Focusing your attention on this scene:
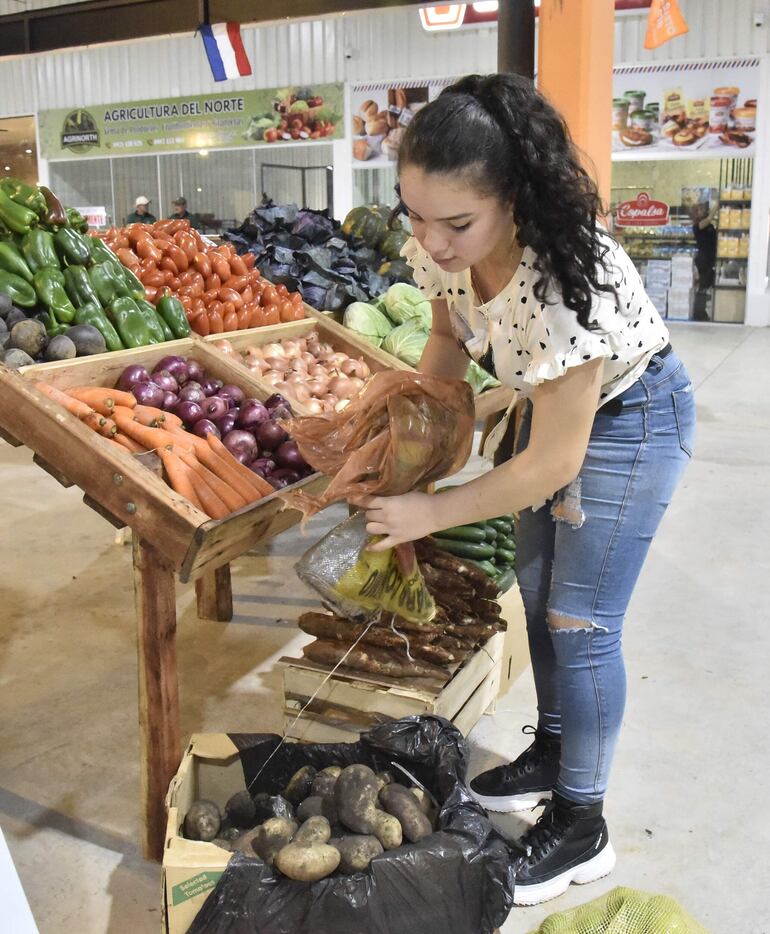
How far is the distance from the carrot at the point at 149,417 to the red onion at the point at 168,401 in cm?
16

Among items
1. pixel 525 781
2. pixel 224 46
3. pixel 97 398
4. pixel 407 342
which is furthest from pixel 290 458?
pixel 224 46

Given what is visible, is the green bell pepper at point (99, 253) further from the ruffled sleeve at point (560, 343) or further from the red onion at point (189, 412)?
the ruffled sleeve at point (560, 343)

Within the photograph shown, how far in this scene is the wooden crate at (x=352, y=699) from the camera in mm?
2307

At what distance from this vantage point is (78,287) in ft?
10.6

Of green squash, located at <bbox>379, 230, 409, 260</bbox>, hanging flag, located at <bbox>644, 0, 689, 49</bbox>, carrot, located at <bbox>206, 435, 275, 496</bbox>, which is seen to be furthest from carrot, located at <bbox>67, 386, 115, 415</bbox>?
hanging flag, located at <bbox>644, 0, 689, 49</bbox>

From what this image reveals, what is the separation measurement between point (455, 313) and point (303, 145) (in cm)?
1434

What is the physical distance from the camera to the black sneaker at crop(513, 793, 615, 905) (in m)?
2.12

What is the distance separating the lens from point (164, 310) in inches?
136

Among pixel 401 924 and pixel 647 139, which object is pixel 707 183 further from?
pixel 401 924

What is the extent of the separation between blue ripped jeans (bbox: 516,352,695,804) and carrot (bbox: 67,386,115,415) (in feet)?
4.03

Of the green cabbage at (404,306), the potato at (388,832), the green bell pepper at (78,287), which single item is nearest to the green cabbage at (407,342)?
the green cabbage at (404,306)

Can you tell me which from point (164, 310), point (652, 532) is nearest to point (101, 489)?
point (652, 532)

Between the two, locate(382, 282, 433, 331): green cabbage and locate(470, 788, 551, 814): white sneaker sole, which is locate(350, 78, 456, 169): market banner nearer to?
locate(382, 282, 433, 331): green cabbage

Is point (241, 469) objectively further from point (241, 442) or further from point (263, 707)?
point (263, 707)
